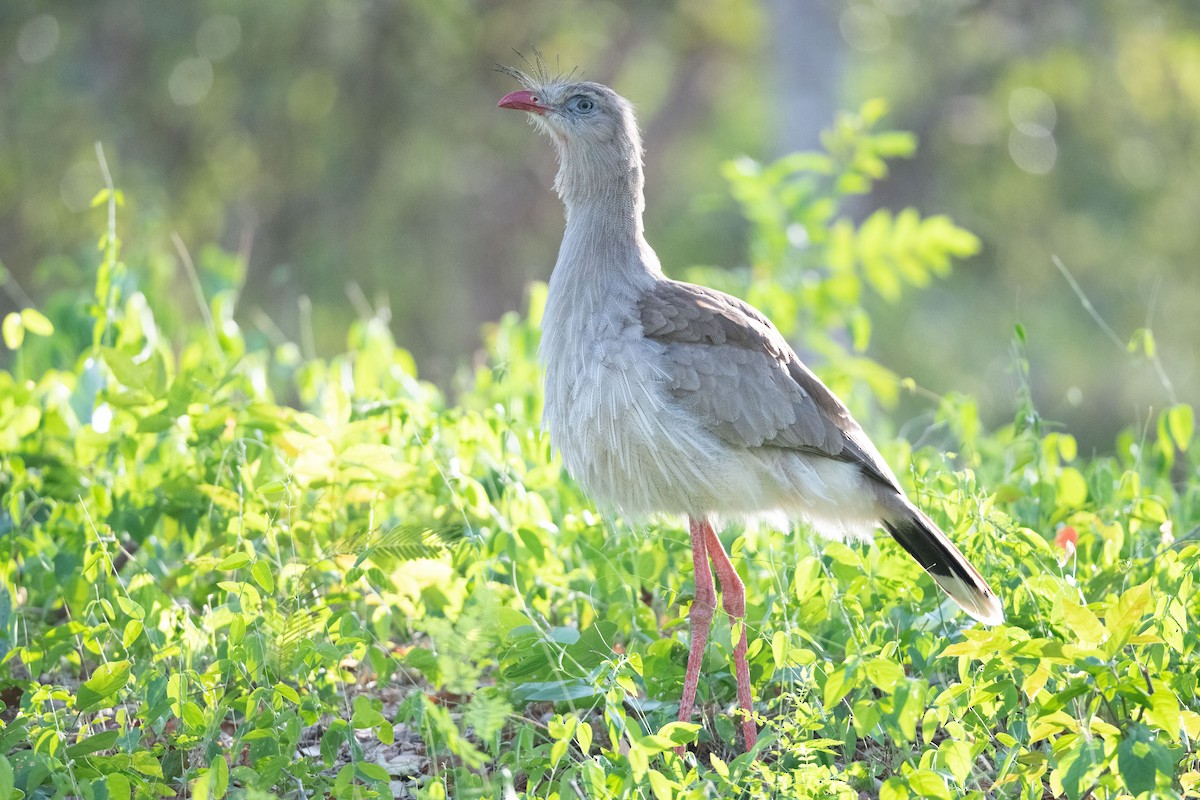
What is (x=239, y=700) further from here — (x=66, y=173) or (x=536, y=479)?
(x=66, y=173)

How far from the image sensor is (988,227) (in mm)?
15789

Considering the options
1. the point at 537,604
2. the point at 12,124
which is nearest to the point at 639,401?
the point at 537,604

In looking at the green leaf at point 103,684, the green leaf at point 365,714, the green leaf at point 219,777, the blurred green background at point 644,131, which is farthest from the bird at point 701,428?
the blurred green background at point 644,131

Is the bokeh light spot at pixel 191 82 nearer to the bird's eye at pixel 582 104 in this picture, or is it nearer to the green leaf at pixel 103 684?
the bird's eye at pixel 582 104

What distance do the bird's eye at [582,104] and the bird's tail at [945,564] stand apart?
57.7 inches

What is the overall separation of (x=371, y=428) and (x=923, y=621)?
5.41 ft

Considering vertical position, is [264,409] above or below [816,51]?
below

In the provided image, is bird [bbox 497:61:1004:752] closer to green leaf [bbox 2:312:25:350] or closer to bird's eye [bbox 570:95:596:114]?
bird's eye [bbox 570:95:596:114]

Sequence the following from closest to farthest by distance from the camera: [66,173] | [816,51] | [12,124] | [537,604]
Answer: [537,604] → [816,51] → [12,124] → [66,173]

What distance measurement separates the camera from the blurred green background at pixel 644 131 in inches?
482

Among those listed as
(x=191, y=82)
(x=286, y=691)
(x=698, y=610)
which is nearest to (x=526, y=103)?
(x=698, y=610)

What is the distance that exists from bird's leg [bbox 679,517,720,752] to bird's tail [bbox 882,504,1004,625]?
1.62 ft

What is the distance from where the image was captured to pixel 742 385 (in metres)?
3.30

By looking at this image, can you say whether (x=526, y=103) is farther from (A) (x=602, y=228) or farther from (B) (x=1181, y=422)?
(B) (x=1181, y=422)
